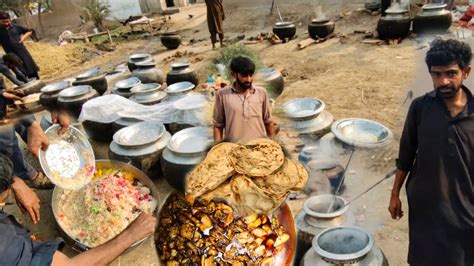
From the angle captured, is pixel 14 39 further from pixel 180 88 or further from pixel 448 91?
pixel 448 91

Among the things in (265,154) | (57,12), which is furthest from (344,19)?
(57,12)

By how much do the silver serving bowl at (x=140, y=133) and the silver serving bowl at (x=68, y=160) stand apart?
0.96 m

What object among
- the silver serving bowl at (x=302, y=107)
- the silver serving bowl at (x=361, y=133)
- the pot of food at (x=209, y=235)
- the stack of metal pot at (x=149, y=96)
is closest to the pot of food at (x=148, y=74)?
the stack of metal pot at (x=149, y=96)

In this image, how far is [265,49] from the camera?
1289 centimetres

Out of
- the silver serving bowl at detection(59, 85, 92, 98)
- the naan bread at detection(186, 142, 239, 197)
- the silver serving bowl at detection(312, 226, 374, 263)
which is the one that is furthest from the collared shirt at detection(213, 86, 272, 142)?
the silver serving bowl at detection(59, 85, 92, 98)

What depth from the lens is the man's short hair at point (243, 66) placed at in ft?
Answer: 12.0

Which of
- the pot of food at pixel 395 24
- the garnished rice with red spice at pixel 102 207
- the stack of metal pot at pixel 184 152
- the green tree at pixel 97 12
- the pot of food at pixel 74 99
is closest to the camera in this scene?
the garnished rice with red spice at pixel 102 207

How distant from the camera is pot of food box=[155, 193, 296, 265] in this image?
1885 mm

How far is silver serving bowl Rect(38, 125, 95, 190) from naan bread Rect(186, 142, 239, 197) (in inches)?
102

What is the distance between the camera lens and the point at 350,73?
30.2 feet

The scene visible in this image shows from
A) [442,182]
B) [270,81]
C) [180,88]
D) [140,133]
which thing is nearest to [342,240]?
[442,182]

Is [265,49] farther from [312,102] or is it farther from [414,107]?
[414,107]

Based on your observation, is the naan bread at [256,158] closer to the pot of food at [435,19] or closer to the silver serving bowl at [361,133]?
the silver serving bowl at [361,133]

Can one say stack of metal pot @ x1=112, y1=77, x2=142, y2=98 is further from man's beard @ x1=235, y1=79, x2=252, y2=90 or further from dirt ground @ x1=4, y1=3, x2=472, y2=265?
man's beard @ x1=235, y1=79, x2=252, y2=90
